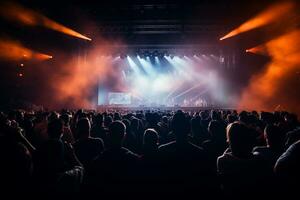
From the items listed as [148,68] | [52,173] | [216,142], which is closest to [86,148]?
[52,173]

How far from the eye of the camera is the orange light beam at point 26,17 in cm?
1419

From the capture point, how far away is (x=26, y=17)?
51.0 feet

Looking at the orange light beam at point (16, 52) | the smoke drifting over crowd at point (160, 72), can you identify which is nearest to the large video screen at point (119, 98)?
the smoke drifting over crowd at point (160, 72)

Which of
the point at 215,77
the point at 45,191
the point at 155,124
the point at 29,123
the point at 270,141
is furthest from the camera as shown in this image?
the point at 215,77

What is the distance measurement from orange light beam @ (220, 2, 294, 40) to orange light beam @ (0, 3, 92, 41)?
10474 mm

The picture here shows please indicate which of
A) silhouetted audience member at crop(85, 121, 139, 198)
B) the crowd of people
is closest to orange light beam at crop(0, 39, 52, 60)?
the crowd of people

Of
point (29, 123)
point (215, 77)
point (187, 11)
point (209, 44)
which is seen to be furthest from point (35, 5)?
point (215, 77)

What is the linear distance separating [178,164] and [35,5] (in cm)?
1314

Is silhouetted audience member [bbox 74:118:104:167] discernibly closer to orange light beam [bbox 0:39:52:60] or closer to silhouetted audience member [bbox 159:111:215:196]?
silhouetted audience member [bbox 159:111:215:196]

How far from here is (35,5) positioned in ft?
47.5

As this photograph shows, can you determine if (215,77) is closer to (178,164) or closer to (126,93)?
(126,93)

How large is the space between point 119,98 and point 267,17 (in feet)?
50.4

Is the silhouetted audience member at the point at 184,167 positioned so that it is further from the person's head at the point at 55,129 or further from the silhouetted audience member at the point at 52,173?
the person's head at the point at 55,129

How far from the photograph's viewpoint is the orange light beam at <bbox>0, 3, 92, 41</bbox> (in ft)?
46.5
